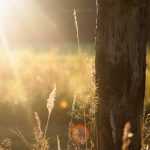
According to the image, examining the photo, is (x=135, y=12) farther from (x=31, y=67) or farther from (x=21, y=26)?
(x=21, y=26)

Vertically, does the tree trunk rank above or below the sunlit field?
above

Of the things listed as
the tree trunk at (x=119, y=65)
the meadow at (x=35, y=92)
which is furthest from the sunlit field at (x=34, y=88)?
the tree trunk at (x=119, y=65)

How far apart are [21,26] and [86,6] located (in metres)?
3.60

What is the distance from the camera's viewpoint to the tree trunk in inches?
146

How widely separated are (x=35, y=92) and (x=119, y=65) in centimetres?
447

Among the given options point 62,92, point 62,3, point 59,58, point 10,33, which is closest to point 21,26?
point 10,33

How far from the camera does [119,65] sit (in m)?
3.75

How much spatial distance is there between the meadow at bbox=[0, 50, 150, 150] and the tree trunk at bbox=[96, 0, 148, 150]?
9.65 ft

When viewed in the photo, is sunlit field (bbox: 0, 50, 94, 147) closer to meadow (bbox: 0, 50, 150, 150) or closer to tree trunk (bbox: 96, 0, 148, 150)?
meadow (bbox: 0, 50, 150, 150)

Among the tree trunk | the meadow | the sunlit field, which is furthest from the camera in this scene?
the sunlit field

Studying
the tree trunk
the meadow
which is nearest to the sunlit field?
the meadow

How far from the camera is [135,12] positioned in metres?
3.70

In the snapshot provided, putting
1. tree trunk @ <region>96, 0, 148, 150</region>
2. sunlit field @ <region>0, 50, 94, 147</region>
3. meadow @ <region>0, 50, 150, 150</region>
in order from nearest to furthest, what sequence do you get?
tree trunk @ <region>96, 0, 148, 150</region> < meadow @ <region>0, 50, 150, 150</region> < sunlit field @ <region>0, 50, 94, 147</region>

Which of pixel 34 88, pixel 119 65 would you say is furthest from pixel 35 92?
pixel 119 65
